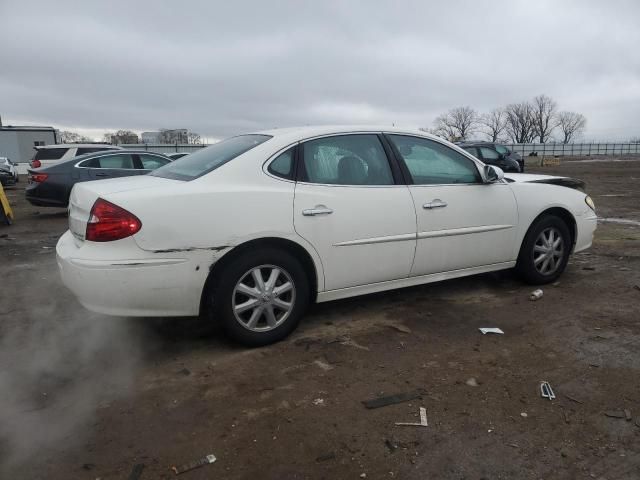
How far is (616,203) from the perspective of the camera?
39.4ft

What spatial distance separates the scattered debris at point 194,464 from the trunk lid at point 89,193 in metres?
1.69

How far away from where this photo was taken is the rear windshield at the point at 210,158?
11.8ft

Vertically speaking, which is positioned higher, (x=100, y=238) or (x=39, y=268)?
(x=100, y=238)

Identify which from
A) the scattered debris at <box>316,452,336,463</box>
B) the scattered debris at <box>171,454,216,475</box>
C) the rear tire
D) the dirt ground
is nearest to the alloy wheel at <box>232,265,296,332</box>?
the dirt ground

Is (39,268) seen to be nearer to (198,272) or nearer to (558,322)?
(198,272)

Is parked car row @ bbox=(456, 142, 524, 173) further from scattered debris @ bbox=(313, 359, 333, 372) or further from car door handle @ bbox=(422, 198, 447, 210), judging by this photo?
scattered debris @ bbox=(313, 359, 333, 372)

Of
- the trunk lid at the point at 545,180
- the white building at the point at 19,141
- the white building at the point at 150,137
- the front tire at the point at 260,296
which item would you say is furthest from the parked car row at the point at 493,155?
the white building at the point at 150,137

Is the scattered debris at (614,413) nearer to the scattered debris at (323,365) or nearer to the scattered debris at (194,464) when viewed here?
the scattered debris at (323,365)

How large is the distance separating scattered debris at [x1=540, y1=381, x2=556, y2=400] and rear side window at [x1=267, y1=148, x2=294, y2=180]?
2.13m

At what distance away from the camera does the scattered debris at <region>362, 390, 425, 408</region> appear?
2.81 meters

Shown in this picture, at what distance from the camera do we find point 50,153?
46.6ft

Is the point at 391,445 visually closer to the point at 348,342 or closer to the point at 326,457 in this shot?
the point at 326,457

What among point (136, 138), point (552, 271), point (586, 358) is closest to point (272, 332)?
point (586, 358)

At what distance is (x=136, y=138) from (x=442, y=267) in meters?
81.3
